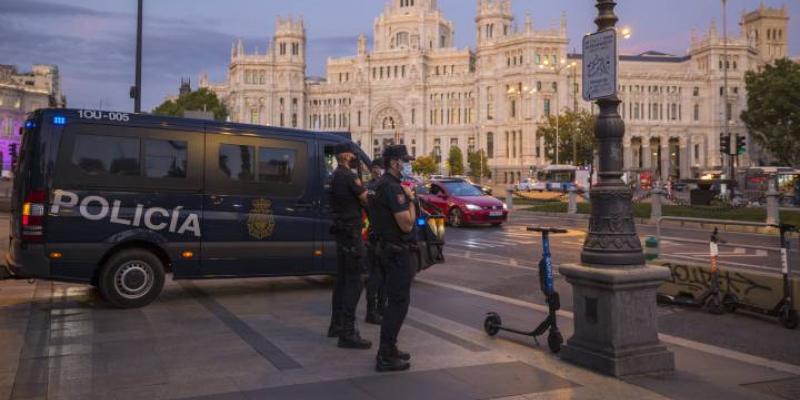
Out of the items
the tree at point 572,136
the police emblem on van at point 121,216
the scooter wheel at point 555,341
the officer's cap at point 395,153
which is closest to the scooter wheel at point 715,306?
the scooter wheel at point 555,341

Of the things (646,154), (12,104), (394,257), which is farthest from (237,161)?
(12,104)

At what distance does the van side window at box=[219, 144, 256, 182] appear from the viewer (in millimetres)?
9480

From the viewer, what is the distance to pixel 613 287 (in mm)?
5711

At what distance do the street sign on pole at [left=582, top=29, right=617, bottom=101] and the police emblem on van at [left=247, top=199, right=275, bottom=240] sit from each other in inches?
200

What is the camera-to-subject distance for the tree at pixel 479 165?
101m

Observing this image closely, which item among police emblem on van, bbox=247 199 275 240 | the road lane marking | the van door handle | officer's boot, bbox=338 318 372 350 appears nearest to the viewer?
the road lane marking

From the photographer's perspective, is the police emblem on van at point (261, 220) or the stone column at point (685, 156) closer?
the police emblem on van at point (261, 220)

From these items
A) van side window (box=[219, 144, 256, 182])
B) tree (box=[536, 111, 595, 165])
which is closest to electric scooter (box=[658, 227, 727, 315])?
van side window (box=[219, 144, 256, 182])

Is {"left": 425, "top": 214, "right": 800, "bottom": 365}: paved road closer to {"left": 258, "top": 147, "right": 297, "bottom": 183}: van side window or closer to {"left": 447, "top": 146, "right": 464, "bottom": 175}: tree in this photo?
{"left": 258, "top": 147, "right": 297, "bottom": 183}: van side window

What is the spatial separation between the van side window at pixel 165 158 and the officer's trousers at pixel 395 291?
4457 millimetres

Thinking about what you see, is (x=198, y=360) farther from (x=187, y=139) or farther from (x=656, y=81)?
(x=656, y=81)

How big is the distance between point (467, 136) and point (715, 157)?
4139cm

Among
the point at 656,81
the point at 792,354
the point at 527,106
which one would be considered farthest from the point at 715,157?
the point at 792,354

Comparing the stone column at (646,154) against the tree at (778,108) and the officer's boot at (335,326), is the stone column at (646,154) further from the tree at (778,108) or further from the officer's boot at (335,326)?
the officer's boot at (335,326)
